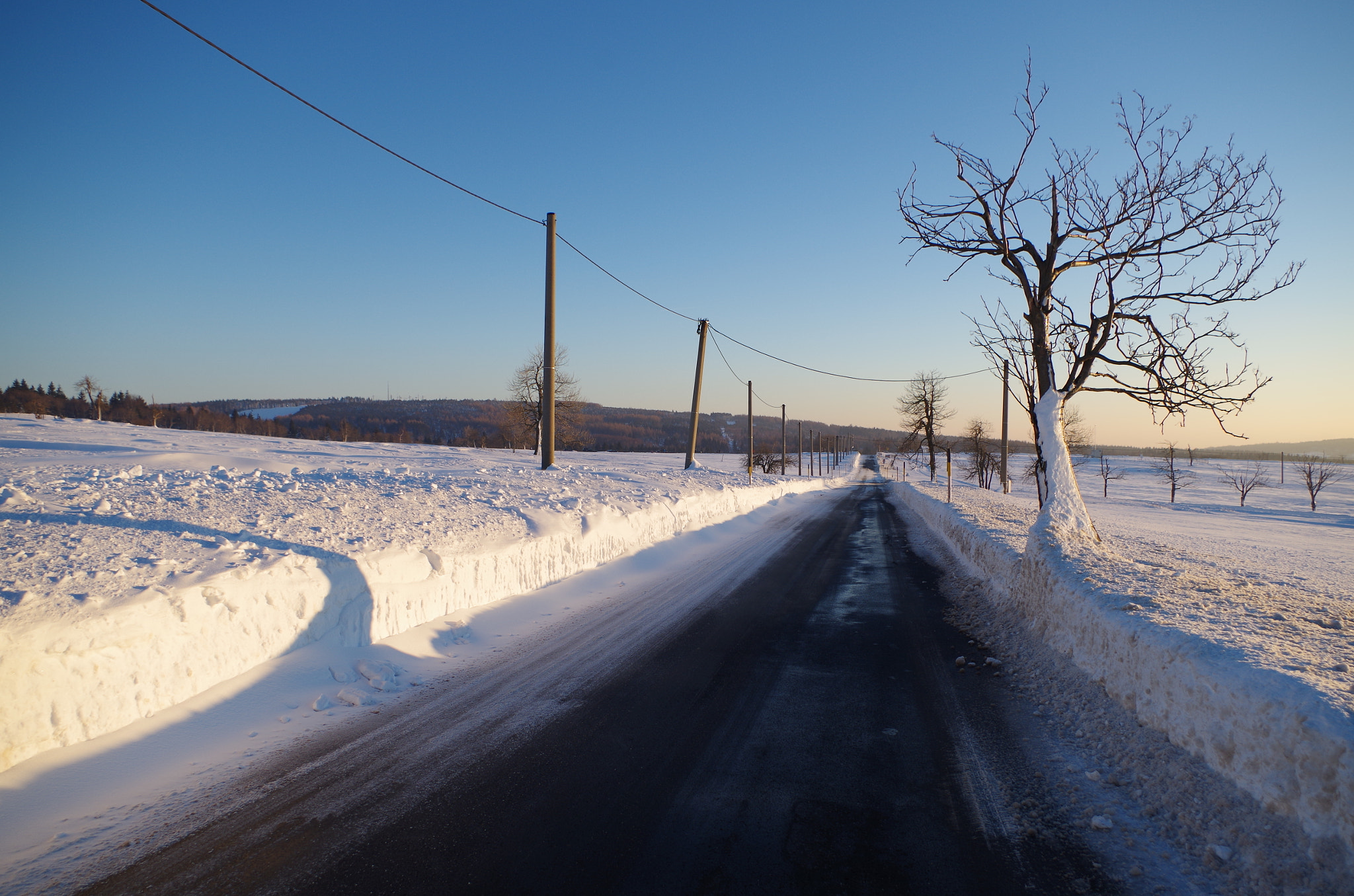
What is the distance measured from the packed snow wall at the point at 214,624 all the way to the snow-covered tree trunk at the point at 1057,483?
6875 mm

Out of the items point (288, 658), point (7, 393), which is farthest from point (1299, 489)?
point (7, 393)

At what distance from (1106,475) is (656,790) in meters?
60.6

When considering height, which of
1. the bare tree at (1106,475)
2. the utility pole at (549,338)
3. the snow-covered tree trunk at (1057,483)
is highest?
the utility pole at (549,338)

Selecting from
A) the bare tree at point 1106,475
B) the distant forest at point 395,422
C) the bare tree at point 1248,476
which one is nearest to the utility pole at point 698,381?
the distant forest at point 395,422

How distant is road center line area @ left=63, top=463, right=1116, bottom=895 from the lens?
8.82 ft

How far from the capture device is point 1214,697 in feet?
10.4

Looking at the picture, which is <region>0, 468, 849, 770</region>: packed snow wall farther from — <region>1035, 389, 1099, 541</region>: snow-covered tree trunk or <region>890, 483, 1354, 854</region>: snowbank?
<region>1035, 389, 1099, 541</region>: snow-covered tree trunk

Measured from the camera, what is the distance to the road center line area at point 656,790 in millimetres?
2688

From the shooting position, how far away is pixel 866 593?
8.79 meters

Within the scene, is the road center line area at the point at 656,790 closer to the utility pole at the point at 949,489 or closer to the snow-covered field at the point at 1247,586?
the snow-covered field at the point at 1247,586

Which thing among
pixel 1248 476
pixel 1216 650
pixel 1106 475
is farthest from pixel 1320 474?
pixel 1216 650

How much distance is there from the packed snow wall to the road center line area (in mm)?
1182

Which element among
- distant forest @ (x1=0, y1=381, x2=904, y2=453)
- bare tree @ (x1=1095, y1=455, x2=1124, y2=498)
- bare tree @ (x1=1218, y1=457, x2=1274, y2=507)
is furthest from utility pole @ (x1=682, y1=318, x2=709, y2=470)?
bare tree @ (x1=1218, y1=457, x2=1274, y2=507)

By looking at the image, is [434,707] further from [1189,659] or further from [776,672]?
[1189,659]
